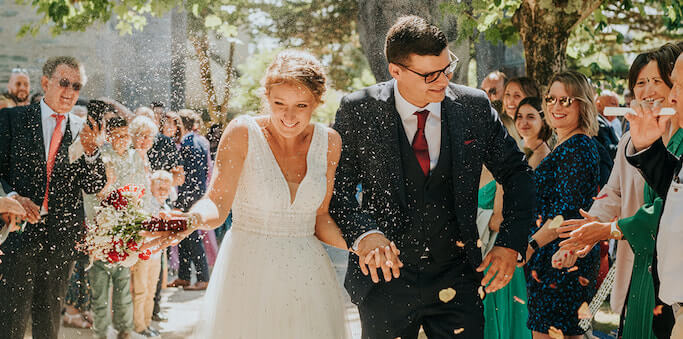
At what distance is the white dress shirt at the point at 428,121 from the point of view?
3330mm

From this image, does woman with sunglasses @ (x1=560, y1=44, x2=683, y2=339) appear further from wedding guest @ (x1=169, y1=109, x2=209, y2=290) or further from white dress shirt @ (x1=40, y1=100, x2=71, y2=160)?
wedding guest @ (x1=169, y1=109, x2=209, y2=290)

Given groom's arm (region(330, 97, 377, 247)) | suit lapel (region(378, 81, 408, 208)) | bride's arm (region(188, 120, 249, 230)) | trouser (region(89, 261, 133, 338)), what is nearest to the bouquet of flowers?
bride's arm (region(188, 120, 249, 230))

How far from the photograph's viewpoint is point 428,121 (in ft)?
11.0

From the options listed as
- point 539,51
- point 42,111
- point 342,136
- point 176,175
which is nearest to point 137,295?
point 176,175

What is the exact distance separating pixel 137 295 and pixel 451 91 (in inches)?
135

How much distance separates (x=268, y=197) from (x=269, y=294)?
467 mm

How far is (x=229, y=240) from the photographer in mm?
3430

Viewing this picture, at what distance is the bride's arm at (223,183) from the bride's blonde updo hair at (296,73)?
311 mm

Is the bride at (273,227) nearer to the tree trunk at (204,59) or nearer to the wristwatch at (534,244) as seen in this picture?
the wristwatch at (534,244)

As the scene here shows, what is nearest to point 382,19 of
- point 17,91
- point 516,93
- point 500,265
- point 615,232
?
point 516,93

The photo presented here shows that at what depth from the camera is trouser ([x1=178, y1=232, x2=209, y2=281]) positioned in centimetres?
738

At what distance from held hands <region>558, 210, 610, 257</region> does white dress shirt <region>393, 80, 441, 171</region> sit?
27.8 inches

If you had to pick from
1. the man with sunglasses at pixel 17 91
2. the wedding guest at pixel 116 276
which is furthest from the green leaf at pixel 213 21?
the man with sunglasses at pixel 17 91

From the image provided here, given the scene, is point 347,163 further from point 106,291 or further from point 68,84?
point 106,291
